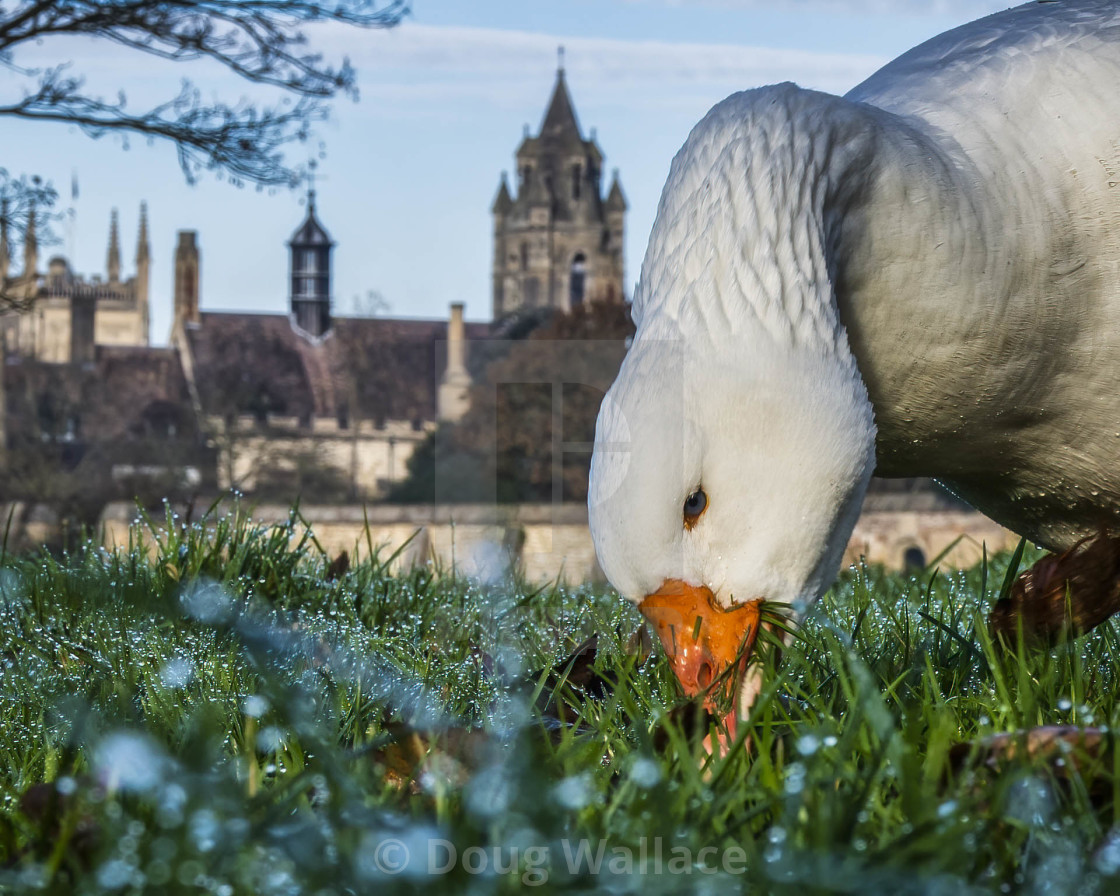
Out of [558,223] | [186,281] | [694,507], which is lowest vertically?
[694,507]

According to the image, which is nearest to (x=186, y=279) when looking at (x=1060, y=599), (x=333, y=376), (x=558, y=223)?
(x=333, y=376)

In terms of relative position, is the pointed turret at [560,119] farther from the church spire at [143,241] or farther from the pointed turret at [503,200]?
the church spire at [143,241]

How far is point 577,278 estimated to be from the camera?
4476 inches

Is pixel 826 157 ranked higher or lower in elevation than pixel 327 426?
higher

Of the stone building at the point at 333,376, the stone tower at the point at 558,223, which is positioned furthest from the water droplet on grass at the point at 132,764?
the stone tower at the point at 558,223

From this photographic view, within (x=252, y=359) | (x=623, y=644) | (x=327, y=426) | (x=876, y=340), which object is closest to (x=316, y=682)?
(x=623, y=644)

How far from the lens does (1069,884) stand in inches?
47.3

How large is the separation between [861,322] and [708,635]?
0.63 m

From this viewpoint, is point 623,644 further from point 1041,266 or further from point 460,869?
point 460,869

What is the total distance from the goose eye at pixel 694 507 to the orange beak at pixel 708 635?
0.10 metres

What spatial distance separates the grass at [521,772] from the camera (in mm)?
1188

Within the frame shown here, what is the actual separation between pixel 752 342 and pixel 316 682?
1.01m

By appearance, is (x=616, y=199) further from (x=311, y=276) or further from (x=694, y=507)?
(x=694, y=507)

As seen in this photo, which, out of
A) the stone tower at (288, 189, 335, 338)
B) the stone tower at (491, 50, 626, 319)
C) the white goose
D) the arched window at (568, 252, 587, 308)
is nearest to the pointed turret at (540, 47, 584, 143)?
the stone tower at (491, 50, 626, 319)
